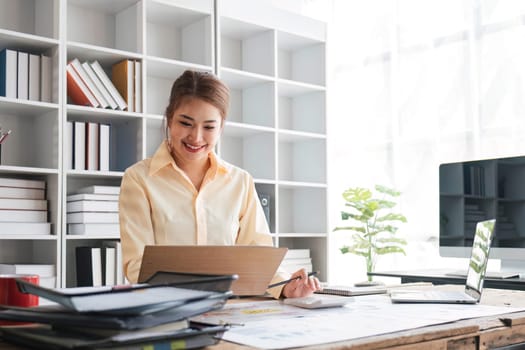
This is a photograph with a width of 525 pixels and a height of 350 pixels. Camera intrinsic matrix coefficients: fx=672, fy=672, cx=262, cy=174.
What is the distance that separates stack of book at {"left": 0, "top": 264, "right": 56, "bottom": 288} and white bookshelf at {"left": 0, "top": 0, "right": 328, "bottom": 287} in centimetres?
4

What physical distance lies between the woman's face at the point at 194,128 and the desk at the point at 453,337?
3.29 feet

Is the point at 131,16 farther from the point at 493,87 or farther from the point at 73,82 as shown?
the point at 493,87

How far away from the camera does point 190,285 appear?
1151mm

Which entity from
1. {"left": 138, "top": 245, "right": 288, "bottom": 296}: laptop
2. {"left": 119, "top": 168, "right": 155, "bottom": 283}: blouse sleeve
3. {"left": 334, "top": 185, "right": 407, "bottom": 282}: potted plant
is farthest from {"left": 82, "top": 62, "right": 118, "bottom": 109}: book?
{"left": 138, "top": 245, "right": 288, "bottom": 296}: laptop

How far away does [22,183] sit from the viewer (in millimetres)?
3250

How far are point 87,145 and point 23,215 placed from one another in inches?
19.0

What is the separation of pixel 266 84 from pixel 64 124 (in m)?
1.42

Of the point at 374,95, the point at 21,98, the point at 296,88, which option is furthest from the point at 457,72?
the point at 21,98

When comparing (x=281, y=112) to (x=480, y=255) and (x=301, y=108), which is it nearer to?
(x=301, y=108)

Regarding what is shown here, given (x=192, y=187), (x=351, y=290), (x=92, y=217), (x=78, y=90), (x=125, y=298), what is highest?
(x=78, y=90)

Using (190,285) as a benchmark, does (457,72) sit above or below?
above

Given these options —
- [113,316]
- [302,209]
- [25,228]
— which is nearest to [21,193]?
[25,228]

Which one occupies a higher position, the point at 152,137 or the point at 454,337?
the point at 152,137

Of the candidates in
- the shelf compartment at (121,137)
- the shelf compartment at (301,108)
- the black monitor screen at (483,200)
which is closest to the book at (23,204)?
the shelf compartment at (121,137)
